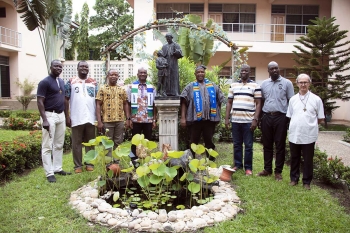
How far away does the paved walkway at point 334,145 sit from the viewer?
7447 millimetres

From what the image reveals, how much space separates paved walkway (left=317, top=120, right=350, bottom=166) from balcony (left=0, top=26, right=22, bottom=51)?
15.3 meters

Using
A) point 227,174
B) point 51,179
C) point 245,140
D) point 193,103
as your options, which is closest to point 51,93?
point 51,179

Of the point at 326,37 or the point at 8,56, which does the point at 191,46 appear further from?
the point at 8,56

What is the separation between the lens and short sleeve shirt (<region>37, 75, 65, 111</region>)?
4559 mm

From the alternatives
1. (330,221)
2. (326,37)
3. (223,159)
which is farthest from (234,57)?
(326,37)

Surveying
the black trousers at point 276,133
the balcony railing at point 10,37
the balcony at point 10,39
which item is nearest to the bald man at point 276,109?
the black trousers at point 276,133

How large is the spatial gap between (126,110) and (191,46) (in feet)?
15.0

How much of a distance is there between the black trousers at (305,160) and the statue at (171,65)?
2.17 metres

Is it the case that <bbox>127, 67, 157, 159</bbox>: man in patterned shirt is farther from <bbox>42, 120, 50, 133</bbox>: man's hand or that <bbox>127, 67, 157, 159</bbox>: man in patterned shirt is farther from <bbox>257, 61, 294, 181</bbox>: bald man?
<bbox>257, 61, 294, 181</bbox>: bald man

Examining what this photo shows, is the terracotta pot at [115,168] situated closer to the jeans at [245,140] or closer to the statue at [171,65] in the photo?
the statue at [171,65]

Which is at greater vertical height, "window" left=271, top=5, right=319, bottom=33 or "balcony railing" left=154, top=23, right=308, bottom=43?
"window" left=271, top=5, right=319, bottom=33

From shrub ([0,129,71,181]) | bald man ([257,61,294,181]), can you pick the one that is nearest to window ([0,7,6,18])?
Answer: shrub ([0,129,71,181])

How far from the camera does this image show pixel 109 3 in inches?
996

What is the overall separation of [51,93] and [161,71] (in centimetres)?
184
